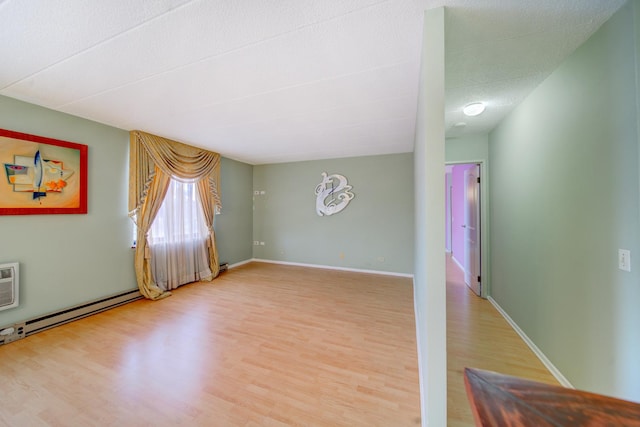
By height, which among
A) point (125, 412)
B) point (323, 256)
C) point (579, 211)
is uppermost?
point (579, 211)

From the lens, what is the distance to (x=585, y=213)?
4.74 ft

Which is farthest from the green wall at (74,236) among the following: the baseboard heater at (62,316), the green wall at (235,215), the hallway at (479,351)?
the hallway at (479,351)

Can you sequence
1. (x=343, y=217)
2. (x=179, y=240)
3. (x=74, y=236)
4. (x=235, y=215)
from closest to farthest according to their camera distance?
(x=74, y=236) < (x=179, y=240) < (x=343, y=217) < (x=235, y=215)

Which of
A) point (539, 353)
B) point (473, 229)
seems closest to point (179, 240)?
point (539, 353)

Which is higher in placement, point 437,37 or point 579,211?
point 437,37

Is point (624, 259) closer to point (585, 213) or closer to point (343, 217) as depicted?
point (585, 213)

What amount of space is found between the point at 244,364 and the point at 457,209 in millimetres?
5805

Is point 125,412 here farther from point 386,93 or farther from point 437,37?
point 386,93

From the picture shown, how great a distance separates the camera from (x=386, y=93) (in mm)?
2064

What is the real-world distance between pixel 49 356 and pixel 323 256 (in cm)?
386

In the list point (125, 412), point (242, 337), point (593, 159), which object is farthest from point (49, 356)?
point (593, 159)

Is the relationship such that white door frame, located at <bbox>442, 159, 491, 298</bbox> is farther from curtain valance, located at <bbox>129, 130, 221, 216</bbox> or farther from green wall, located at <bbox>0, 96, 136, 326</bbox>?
green wall, located at <bbox>0, 96, 136, 326</bbox>

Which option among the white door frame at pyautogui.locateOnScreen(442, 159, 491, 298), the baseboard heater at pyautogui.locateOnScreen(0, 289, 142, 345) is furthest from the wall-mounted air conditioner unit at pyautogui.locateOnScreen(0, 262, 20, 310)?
the white door frame at pyautogui.locateOnScreen(442, 159, 491, 298)

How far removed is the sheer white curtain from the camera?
11.1 feet
